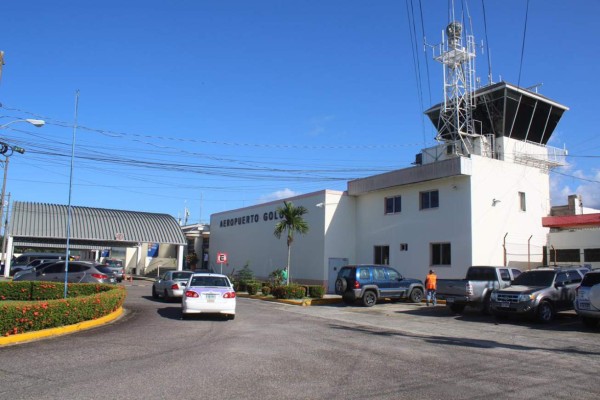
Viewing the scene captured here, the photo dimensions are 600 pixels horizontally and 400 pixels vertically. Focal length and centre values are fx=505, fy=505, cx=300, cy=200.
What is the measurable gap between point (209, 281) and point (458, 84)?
80.8 ft

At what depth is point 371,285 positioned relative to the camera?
74.4 feet

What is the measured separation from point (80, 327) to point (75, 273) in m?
12.2

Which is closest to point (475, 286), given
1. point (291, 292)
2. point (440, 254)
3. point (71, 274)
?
point (440, 254)

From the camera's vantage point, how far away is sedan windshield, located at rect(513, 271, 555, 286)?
1725 centimetres

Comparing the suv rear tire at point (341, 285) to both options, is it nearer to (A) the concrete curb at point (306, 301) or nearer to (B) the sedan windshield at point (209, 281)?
(A) the concrete curb at point (306, 301)

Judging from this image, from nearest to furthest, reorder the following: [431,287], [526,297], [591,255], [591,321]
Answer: [591,321] < [526,297] < [431,287] < [591,255]

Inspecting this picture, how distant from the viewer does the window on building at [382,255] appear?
2950cm

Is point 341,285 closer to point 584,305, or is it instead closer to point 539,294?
point 539,294

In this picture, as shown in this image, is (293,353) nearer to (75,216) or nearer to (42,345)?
(42,345)

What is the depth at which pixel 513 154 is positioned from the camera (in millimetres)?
31562

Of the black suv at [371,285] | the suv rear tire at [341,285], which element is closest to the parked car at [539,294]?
the black suv at [371,285]

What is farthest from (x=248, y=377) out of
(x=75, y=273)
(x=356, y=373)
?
(x=75, y=273)

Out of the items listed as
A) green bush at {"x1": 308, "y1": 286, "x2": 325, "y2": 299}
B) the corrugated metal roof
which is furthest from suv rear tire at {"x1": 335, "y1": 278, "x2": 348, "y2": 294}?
the corrugated metal roof

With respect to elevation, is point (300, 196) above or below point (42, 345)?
above
